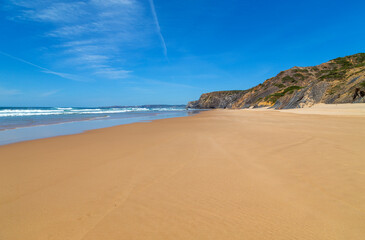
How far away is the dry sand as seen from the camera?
78.3 inches

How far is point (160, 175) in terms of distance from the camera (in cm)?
357

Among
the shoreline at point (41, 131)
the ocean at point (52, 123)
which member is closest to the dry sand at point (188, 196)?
the shoreline at point (41, 131)

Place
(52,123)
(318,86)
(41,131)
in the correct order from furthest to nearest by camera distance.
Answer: (318,86) → (52,123) → (41,131)

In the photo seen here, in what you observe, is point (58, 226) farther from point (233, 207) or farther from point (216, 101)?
point (216, 101)

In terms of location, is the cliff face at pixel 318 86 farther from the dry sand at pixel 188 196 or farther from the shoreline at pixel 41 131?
the shoreline at pixel 41 131

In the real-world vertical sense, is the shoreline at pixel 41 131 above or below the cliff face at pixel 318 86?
below

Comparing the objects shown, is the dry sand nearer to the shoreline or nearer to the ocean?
the shoreline

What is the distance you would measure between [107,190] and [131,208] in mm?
766

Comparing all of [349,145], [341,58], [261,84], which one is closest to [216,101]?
[261,84]

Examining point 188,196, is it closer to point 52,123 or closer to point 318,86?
point 52,123

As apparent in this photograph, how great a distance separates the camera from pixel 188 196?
2.73m

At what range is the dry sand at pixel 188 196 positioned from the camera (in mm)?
1989

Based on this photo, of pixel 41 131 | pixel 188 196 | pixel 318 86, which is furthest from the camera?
pixel 318 86

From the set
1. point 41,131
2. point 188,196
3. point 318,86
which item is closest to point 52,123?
point 41,131
